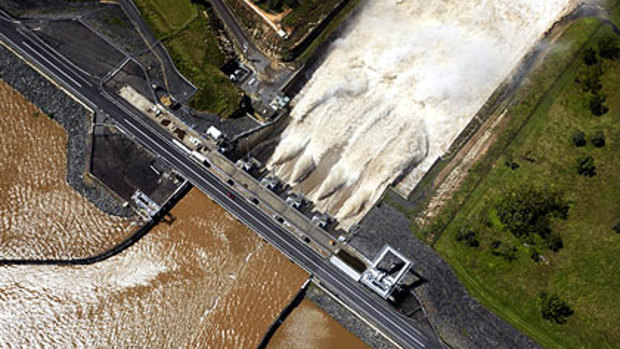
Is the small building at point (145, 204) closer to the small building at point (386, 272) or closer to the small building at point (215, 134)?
the small building at point (215, 134)

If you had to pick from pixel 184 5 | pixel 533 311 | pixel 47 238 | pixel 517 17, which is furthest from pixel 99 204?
pixel 517 17

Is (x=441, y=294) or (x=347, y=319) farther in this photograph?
(x=441, y=294)

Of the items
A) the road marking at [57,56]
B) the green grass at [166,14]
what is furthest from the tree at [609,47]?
the road marking at [57,56]

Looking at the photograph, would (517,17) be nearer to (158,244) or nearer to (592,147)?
(592,147)

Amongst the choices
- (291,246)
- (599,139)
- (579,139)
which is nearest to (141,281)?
(291,246)

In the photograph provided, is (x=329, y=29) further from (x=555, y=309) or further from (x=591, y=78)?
(x=555, y=309)
